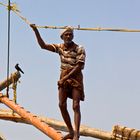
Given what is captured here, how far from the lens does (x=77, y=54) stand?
8.88 m

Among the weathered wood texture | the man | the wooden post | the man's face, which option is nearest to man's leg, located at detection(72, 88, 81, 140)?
the man

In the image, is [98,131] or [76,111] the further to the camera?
[98,131]

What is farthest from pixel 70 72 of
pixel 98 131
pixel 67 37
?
pixel 98 131

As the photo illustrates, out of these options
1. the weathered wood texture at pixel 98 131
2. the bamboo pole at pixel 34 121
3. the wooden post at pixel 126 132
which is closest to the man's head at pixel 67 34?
A: the bamboo pole at pixel 34 121

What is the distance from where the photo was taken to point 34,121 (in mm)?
10336

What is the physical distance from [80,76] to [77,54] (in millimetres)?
418

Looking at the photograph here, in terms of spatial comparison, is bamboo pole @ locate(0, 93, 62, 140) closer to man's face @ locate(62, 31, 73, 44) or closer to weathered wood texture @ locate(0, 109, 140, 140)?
weathered wood texture @ locate(0, 109, 140, 140)

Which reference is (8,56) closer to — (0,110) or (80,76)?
(80,76)

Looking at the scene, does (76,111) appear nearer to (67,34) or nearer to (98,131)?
Result: (67,34)

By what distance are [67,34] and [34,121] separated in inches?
93.3

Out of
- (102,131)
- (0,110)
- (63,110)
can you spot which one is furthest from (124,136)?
(0,110)

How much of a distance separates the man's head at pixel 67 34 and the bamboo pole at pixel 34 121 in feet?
6.13

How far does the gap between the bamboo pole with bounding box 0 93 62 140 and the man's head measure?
1867 millimetres

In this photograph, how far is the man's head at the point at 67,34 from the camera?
8891mm
